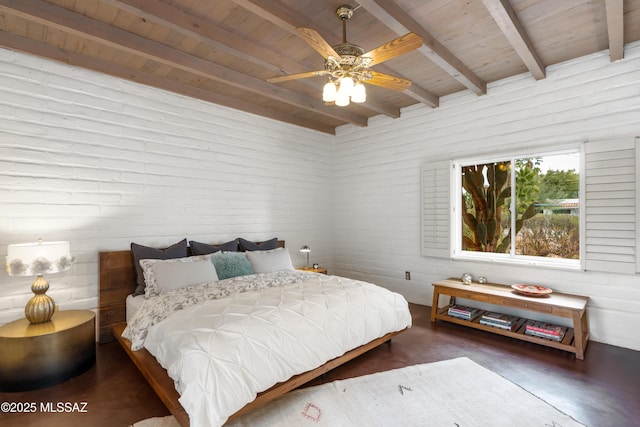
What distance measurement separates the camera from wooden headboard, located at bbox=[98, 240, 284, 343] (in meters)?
3.17

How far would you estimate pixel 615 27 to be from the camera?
8.12ft

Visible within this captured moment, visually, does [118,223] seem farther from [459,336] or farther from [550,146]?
→ [550,146]

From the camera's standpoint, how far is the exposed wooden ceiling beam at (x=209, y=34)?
2264 millimetres

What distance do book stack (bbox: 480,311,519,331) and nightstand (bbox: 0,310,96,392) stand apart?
3844mm

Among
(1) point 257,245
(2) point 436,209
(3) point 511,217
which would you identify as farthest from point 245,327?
(3) point 511,217

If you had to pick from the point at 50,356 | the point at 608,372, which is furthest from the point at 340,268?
the point at 50,356

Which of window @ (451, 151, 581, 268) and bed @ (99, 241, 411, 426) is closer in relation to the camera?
bed @ (99, 241, 411, 426)

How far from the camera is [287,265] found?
13.1 feet

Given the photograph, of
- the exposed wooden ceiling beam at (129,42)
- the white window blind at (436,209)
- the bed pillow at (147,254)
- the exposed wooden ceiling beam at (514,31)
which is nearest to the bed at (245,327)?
the bed pillow at (147,254)

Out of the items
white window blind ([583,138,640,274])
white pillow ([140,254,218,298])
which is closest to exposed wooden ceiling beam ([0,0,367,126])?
white pillow ([140,254,218,298])

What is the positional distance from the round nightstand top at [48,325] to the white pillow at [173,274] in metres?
0.52

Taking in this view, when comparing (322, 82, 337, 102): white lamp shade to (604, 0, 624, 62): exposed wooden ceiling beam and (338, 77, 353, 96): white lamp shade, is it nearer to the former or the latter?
(338, 77, 353, 96): white lamp shade

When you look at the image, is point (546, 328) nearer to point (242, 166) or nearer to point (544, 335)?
point (544, 335)

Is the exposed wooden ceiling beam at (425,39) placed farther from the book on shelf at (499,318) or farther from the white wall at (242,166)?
the book on shelf at (499,318)
